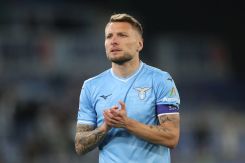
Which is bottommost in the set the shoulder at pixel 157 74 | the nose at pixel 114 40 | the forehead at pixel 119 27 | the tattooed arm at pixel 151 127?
the tattooed arm at pixel 151 127

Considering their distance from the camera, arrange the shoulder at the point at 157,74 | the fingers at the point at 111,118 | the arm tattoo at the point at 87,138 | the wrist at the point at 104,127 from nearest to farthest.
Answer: the fingers at the point at 111,118 → the wrist at the point at 104,127 → the arm tattoo at the point at 87,138 → the shoulder at the point at 157,74

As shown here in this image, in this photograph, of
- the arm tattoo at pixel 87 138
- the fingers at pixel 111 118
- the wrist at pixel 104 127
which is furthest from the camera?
the arm tattoo at pixel 87 138

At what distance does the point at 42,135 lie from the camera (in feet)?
38.1

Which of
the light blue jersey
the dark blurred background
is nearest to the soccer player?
the light blue jersey

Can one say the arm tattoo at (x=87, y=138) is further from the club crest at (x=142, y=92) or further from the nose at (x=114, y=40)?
the nose at (x=114, y=40)

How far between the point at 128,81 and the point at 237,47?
47.0 ft

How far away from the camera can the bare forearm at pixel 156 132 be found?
16.9 ft

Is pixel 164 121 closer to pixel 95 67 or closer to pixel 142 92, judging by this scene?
pixel 142 92

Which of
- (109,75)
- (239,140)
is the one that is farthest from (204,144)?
(109,75)

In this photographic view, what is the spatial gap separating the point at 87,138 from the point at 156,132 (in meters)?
0.53

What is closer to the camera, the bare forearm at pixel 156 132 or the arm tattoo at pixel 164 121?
the bare forearm at pixel 156 132

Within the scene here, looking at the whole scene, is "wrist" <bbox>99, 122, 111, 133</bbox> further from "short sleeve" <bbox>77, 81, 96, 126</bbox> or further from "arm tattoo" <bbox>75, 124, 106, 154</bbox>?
"short sleeve" <bbox>77, 81, 96, 126</bbox>

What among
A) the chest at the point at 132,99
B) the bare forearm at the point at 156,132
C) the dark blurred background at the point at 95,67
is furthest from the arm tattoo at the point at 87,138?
the dark blurred background at the point at 95,67

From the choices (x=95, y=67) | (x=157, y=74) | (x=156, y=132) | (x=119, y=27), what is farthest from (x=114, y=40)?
(x=95, y=67)
